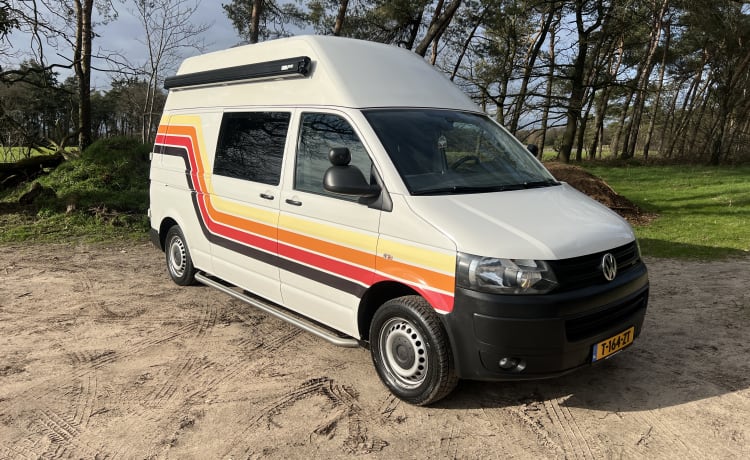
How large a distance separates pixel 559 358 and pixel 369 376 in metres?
1.49

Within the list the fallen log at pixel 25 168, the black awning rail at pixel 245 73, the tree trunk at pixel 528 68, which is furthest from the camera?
the tree trunk at pixel 528 68

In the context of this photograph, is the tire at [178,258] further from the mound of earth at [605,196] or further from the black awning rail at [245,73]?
the mound of earth at [605,196]

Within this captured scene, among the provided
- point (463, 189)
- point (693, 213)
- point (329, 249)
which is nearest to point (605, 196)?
point (693, 213)

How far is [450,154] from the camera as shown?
4.07 meters

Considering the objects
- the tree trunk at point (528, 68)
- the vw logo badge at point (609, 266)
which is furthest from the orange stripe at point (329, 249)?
the tree trunk at point (528, 68)

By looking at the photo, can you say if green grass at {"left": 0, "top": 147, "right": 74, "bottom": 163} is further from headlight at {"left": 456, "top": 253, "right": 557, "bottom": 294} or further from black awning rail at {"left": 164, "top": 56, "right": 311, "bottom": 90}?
headlight at {"left": 456, "top": 253, "right": 557, "bottom": 294}

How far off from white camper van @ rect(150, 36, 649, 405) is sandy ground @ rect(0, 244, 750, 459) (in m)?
0.33

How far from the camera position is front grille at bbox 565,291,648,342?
321 cm

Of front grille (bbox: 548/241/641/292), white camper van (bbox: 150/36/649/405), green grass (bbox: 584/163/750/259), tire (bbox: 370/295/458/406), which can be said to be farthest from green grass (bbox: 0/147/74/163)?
front grille (bbox: 548/241/641/292)

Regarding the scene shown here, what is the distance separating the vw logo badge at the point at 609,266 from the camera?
132 inches

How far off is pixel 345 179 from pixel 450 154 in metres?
0.97

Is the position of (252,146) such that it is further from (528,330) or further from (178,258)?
(528,330)

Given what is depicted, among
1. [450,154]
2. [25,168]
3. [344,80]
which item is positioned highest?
[344,80]

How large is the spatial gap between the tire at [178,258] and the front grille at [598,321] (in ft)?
14.1
